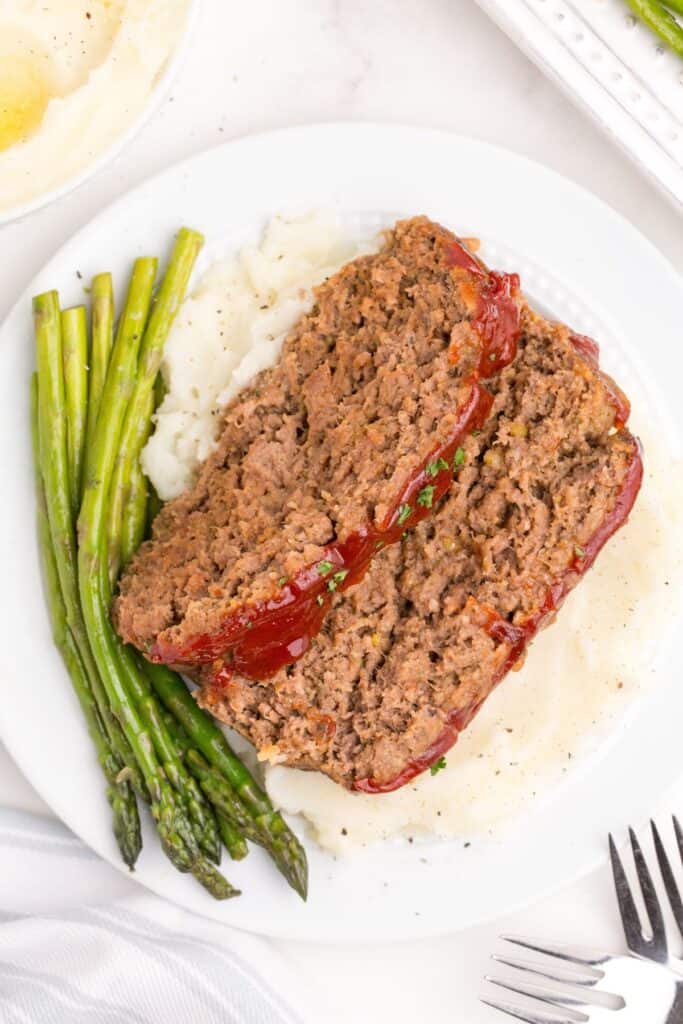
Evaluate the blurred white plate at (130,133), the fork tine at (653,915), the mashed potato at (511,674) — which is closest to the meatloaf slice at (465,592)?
the mashed potato at (511,674)

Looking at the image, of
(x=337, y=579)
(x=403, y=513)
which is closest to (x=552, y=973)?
(x=337, y=579)

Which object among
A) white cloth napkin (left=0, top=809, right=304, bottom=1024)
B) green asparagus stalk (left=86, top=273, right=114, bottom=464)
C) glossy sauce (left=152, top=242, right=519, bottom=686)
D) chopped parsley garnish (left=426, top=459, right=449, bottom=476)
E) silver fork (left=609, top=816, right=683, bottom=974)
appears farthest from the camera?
silver fork (left=609, top=816, right=683, bottom=974)

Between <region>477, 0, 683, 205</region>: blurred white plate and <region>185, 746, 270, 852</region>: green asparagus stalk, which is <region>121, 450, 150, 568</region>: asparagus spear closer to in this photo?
<region>185, 746, 270, 852</region>: green asparagus stalk

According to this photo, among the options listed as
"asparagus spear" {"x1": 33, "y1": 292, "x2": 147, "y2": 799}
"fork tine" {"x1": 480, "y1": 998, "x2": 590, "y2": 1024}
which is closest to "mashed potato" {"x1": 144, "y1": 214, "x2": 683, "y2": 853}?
"asparagus spear" {"x1": 33, "y1": 292, "x2": 147, "y2": 799}

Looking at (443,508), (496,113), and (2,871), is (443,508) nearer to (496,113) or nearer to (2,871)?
(496,113)

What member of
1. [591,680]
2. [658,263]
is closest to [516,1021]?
[591,680]

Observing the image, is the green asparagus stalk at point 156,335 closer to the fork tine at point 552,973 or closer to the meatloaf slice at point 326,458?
the meatloaf slice at point 326,458

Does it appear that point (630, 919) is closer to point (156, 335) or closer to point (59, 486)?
point (59, 486)
